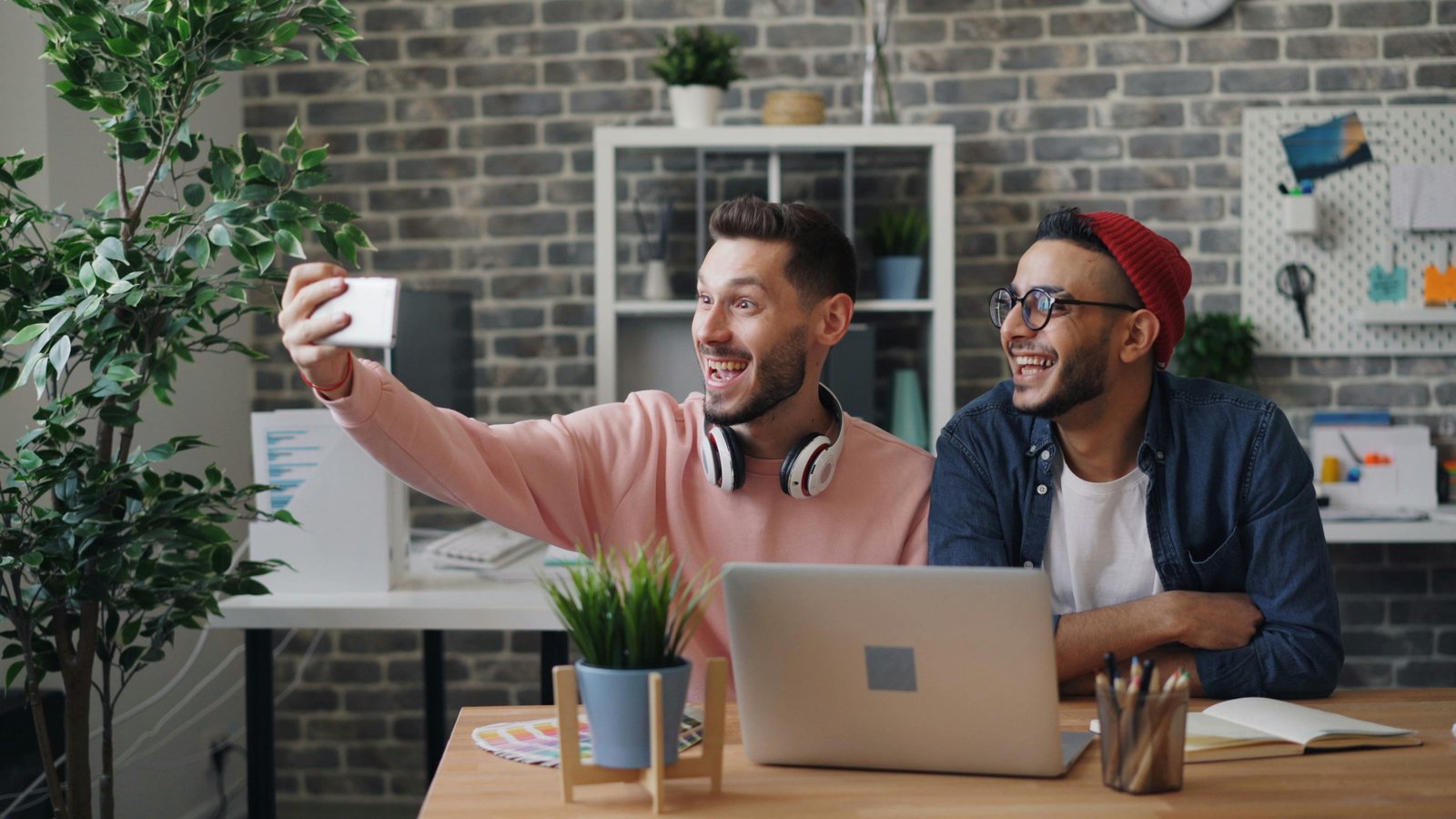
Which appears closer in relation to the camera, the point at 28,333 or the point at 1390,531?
the point at 28,333

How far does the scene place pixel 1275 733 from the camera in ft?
4.36

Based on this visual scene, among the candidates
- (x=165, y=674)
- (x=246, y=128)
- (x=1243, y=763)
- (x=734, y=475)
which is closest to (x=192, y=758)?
(x=165, y=674)

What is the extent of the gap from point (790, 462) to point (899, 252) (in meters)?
1.66

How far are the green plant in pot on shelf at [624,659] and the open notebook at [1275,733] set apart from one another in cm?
55

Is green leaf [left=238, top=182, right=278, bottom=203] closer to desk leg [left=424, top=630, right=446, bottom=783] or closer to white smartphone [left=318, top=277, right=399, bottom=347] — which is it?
white smartphone [left=318, top=277, right=399, bottom=347]

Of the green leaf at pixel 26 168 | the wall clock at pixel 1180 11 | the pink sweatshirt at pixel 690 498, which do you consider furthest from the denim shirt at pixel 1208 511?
the wall clock at pixel 1180 11

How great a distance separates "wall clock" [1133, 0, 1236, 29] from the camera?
3.46 m

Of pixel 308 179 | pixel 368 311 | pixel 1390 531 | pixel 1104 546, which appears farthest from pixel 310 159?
pixel 1390 531

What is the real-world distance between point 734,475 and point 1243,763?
0.79m

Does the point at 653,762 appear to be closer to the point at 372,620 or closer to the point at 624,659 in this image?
the point at 624,659

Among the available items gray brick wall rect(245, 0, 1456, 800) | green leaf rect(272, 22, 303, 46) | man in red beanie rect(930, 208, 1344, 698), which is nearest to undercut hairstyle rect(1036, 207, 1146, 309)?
man in red beanie rect(930, 208, 1344, 698)

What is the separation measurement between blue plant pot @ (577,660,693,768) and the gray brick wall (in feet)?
7.97

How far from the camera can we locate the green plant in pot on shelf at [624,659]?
116 centimetres

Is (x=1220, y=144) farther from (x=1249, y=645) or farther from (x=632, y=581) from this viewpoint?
(x=632, y=581)
